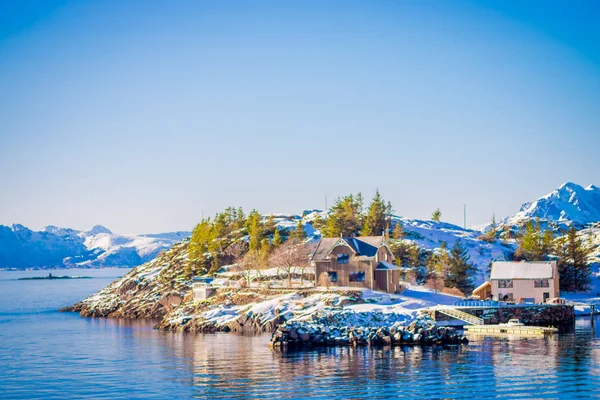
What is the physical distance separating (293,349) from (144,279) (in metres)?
67.0

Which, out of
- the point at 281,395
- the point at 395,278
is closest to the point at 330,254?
the point at 395,278

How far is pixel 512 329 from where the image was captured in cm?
8144

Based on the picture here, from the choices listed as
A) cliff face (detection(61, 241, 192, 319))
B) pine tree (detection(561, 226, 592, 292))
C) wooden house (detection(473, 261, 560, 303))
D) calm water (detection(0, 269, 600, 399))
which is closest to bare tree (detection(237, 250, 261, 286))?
cliff face (detection(61, 241, 192, 319))

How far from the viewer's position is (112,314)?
11962 centimetres

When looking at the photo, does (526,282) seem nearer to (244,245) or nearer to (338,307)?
(338,307)

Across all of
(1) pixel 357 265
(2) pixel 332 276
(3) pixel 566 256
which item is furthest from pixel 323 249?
(3) pixel 566 256

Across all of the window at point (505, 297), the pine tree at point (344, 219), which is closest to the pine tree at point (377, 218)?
the pine tree at point (344, 219)

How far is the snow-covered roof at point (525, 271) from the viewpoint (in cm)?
10431

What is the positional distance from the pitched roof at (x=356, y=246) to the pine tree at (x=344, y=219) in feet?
95.7

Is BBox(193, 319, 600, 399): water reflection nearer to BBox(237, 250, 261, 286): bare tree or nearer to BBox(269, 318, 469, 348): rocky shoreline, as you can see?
BBox(269, 318, 469, 348): rocky shoreline

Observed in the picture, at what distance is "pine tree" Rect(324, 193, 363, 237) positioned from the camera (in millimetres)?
135750

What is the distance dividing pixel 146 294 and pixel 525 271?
195 ft

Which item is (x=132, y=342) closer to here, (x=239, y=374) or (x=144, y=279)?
(x=239, y=374)

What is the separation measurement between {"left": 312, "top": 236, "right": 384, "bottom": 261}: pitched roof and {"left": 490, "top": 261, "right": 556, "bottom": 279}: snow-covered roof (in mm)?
17784
